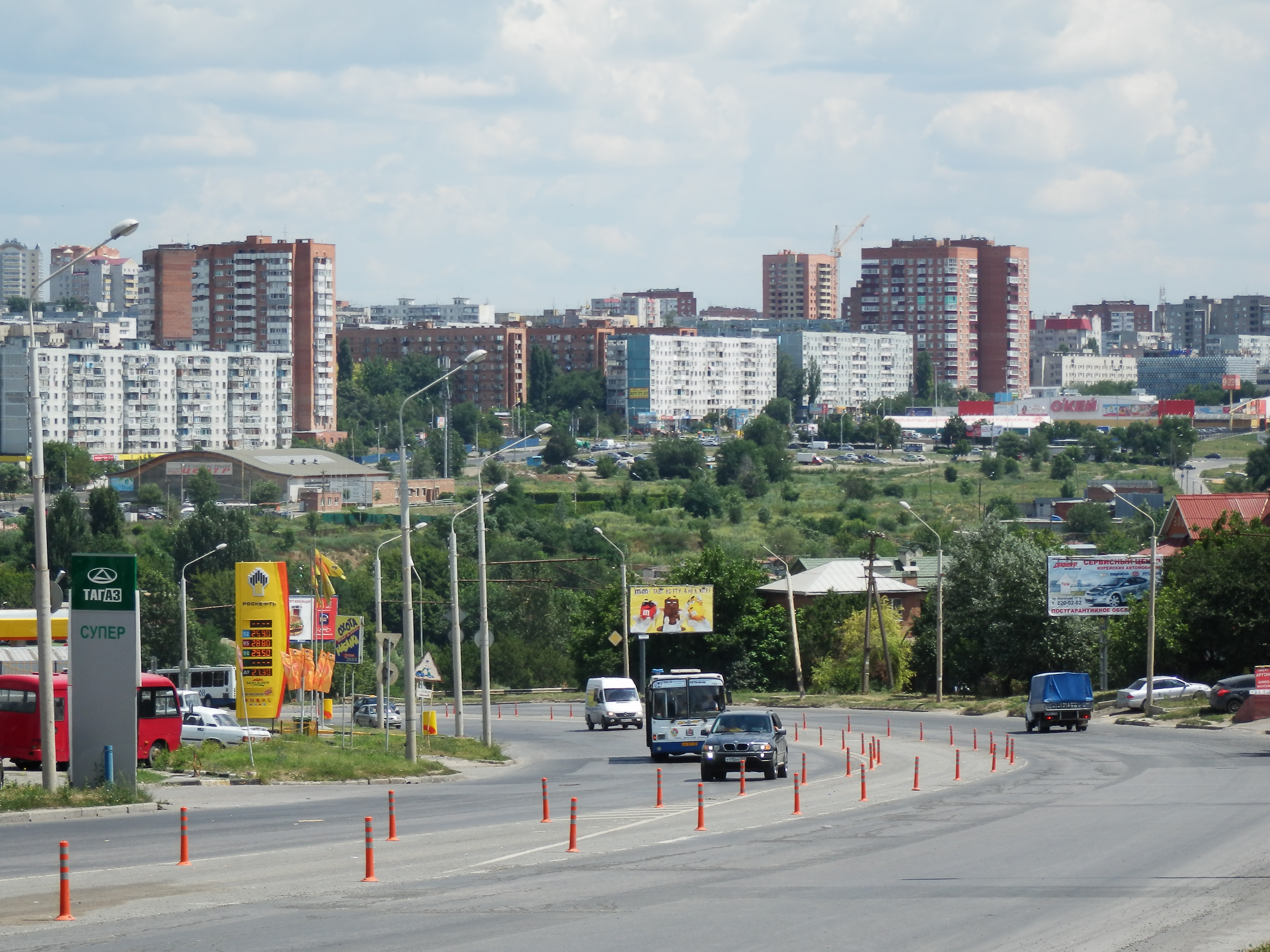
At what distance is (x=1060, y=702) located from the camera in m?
52.0

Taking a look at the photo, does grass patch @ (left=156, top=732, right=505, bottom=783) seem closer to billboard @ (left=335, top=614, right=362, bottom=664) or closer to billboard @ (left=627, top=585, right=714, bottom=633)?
billboard @ (left=335, top=614, right=362, bottom=664)

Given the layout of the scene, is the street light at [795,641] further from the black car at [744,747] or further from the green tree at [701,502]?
the green tree at [701,502]

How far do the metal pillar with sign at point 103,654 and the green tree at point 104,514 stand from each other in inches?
4038

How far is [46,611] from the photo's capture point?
2597 cm

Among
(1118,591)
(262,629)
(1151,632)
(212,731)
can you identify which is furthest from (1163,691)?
→ (262,629)

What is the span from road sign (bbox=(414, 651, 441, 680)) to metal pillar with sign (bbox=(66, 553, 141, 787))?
53.2ft

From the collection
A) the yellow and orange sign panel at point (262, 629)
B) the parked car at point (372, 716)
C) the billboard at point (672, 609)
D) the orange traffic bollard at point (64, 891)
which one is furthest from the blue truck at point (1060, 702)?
the orange traffic bollard at point (64, 891)

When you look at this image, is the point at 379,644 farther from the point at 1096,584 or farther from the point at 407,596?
the point at 1096,584

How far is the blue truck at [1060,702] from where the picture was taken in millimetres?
52000

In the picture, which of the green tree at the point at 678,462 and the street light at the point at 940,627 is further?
the green tree at the point at 678,462

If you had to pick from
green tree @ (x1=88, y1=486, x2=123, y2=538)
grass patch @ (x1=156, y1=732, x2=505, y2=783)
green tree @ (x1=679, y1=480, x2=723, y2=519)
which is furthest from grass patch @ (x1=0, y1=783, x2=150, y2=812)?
green tree @ (x1=679, y1=480, x2=723, y2=519)

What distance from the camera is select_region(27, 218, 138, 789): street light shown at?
84.3 ft

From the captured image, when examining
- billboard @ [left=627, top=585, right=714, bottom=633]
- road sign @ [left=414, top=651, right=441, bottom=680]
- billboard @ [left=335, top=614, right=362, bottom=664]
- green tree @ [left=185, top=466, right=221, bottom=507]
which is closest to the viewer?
road sign @ [left=414, top=651, right=441, bottom=680]

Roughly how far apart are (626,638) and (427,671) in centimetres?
2919
